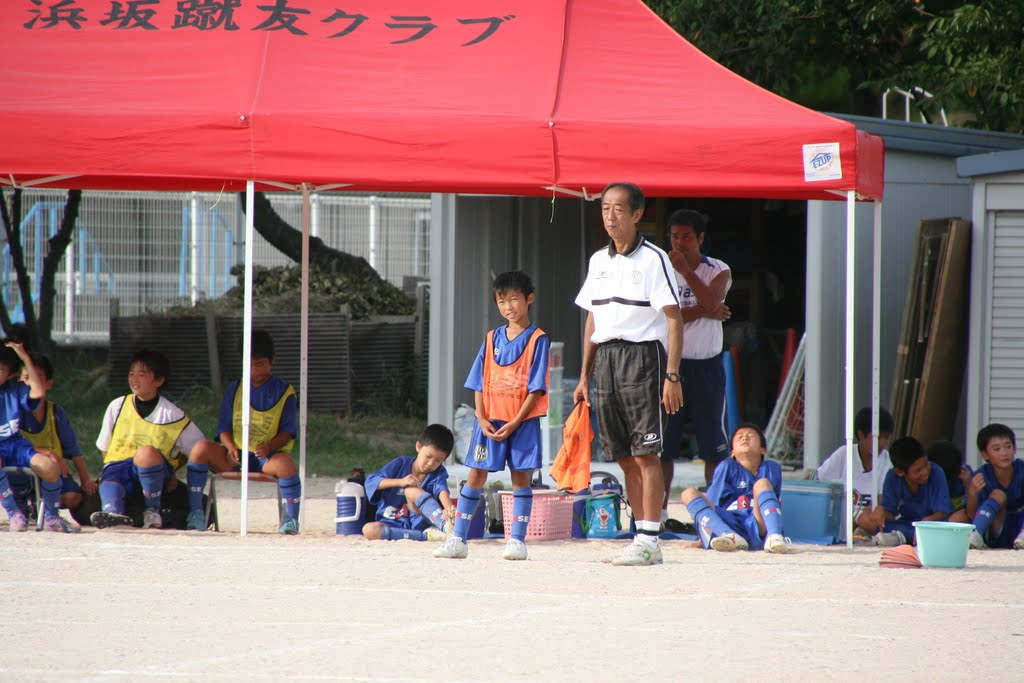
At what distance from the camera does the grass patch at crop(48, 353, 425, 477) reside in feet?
41.2

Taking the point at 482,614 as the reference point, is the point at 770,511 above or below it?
above

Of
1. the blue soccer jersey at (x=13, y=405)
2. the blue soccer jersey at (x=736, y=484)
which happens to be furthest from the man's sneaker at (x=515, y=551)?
the blue soccer jersey at (x=13, y=405)

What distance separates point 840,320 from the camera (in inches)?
442

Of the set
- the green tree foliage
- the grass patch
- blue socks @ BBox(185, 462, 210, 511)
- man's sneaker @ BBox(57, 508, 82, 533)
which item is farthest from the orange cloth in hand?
the green tree foliage

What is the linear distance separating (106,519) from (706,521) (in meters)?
3.52

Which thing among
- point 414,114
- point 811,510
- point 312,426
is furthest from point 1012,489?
point 312,426

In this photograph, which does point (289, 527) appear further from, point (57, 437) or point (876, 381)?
point (876, 381)

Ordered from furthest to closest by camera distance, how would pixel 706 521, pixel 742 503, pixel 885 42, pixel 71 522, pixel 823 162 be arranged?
pixel 885 42 < pixel 71 522 < pixel 742 503 < pixel 706 521 < pixel 823 162

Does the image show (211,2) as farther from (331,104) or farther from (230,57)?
(331,104)

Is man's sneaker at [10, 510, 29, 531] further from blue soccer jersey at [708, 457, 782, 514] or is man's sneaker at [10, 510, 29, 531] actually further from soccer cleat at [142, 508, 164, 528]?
blue soccer jersey at [708, 457, 782, 514]

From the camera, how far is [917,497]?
8.11 meters

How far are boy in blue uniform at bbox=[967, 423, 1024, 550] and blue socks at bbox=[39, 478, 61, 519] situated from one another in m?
5.37

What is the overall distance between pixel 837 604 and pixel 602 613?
1.09 meters

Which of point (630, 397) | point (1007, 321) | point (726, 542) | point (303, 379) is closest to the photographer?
point (630, 397)
